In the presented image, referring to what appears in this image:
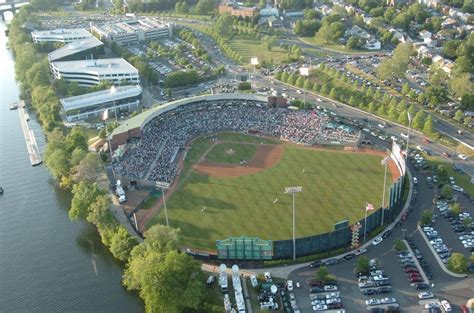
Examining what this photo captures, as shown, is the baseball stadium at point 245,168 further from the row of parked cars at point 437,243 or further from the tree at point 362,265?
the tree at point 362,265

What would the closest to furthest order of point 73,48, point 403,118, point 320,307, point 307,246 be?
point 320,307, point 307,246, point 403,118, point 73,48

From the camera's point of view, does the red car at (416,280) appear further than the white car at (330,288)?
Yes

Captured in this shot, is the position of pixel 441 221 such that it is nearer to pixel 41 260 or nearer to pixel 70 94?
pixel 41 260

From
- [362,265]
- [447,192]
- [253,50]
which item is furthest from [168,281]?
[253,50]

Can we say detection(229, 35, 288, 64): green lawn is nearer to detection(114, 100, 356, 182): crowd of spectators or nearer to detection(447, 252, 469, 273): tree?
detection(114, 100, 356, 182): crowd of spectators

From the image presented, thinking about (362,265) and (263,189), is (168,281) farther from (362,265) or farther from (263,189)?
(263,189)

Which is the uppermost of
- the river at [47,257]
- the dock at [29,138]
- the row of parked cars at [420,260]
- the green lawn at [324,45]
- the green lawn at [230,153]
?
the row of parked cars at [420,260]

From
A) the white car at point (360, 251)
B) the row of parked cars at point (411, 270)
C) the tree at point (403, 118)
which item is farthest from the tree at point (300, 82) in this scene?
the row of parked cars at point (411, 270)
